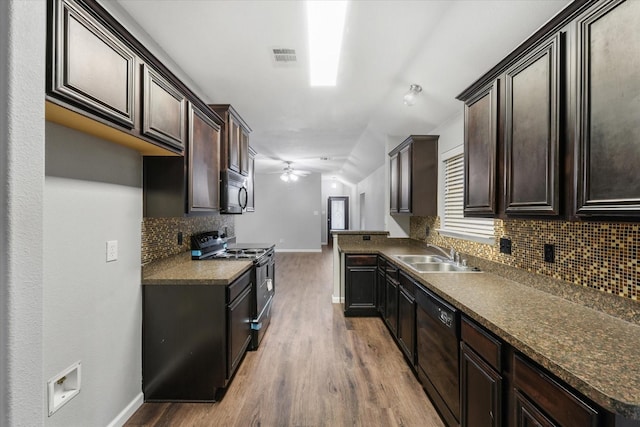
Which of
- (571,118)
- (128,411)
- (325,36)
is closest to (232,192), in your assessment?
(325,36)

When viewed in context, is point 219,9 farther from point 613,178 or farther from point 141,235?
point 613,178

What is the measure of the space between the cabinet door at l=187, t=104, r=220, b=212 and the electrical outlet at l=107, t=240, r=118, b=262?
0.54m

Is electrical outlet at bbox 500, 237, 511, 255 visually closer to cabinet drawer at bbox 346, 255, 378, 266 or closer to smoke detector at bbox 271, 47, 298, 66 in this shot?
cabinet drawer at bbox 346, 255, 378, 266

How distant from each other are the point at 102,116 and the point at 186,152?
85cm

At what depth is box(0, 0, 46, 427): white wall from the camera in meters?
0.69

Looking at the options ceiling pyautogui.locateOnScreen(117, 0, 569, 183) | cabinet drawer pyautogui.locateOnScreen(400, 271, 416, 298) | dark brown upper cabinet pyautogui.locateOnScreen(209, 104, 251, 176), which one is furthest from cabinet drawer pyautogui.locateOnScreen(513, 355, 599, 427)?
dark brown upper cabinet pyautogui.locateOnScreen(209, 104, 251, 176)

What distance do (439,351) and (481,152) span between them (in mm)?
1366

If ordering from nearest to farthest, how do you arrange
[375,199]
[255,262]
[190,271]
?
[190,271], [255,262], [375,199]

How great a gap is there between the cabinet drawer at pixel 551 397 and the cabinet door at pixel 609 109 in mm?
643

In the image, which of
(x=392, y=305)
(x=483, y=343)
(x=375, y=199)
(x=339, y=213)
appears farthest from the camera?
(x=339, y=213)

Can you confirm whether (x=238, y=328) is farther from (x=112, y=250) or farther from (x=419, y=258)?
(x=419, y=258)

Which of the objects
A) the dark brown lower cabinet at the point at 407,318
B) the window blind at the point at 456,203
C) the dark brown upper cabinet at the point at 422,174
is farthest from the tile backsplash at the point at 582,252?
the dark brown upper cabinet at the point at 422,174

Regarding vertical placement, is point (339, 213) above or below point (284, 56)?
below

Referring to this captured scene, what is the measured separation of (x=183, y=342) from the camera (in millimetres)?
2049
